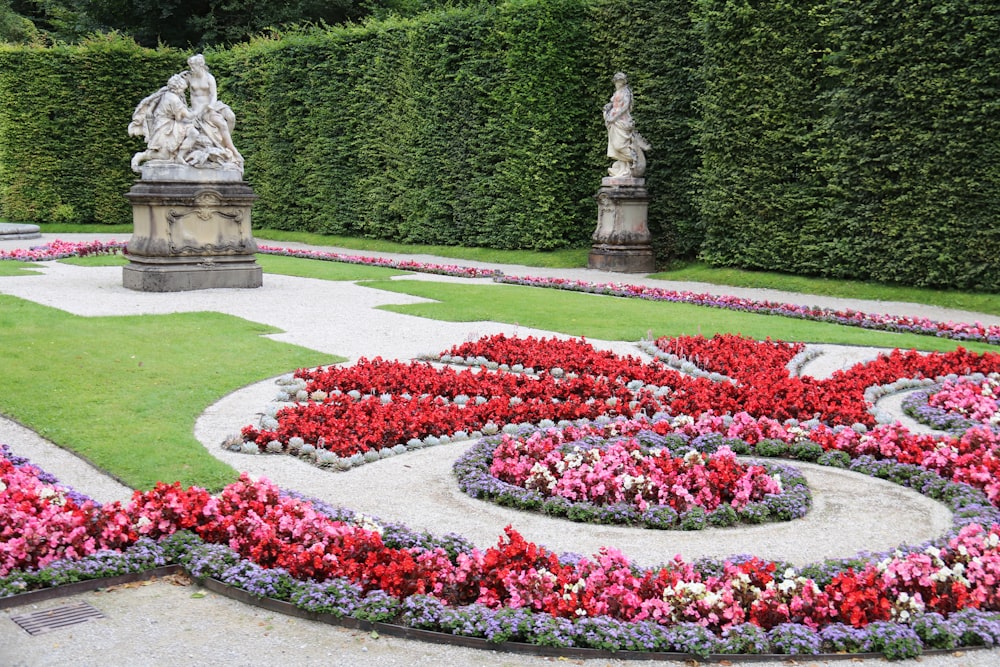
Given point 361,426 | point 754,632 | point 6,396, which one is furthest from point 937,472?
point 6,396

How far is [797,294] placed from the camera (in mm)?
17594

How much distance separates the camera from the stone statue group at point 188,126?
54.2 feet

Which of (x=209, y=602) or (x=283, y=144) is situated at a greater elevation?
(x=283, y=144)

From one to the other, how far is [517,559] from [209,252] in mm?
13149

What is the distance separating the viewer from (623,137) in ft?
69.1

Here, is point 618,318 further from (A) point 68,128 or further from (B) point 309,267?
(A) point 68,128

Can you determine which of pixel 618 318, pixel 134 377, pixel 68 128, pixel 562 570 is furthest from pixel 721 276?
pixel 68 128

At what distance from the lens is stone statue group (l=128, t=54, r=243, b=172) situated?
16516 mm

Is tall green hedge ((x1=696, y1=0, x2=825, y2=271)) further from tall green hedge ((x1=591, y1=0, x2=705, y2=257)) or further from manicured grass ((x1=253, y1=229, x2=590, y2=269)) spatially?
manicured grass ((x1=253, y1=229, x2=590, y2=269))

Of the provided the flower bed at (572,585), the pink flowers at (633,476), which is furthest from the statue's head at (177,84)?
the flower bed at (572,585)

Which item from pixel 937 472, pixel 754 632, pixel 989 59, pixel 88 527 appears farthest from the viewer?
pixel 989 59

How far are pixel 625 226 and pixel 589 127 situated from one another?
295cm

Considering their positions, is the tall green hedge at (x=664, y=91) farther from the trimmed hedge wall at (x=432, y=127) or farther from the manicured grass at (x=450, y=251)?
the manicured grass at (x=450, y=251)

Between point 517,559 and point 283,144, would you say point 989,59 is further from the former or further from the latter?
point 283,144
